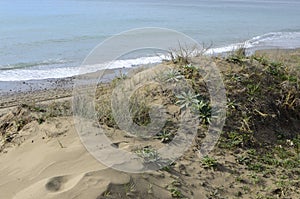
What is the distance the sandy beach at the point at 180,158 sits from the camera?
4121 mm

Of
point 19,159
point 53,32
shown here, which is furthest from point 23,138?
point 53,32

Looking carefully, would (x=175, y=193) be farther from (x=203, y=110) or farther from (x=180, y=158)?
(x=203, y=110)

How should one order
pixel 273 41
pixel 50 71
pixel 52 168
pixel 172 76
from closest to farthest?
pixel 52 168 → pixel 172 76 → pixel 50 71 → pixel 273 41

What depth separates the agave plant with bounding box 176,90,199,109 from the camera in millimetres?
5592

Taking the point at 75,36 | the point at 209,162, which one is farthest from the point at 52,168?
the point at 75,36

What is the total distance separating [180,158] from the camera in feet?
15.7

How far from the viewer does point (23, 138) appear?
17.5 ft

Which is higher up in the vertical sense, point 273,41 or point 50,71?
point 50,71

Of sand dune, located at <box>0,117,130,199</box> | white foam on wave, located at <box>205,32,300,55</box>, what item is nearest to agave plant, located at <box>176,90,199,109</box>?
sand dune, located at <box>0,117,130,199</box>

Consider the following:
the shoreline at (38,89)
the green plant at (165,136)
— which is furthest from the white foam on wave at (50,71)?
the green plant at (165,136)

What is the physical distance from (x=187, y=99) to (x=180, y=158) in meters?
1.13

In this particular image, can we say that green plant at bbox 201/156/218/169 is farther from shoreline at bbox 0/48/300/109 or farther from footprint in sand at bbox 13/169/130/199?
shoreline at bbox 0/48/300/109

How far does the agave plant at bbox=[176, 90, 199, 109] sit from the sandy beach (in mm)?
118

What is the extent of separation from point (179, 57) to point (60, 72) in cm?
703
